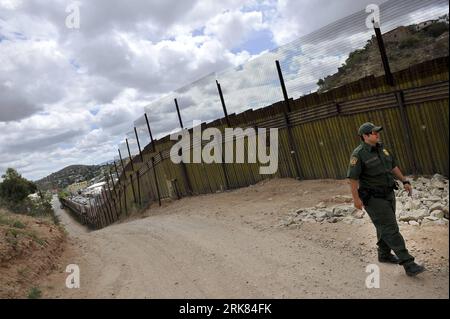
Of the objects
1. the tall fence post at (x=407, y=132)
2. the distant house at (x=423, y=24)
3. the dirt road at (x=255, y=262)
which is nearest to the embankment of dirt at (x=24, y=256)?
the dirt road at (x=255, y=262)

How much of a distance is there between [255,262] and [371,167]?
2.21 meters

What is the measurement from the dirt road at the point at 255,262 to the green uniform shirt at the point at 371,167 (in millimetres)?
1083

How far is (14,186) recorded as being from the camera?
130 ft

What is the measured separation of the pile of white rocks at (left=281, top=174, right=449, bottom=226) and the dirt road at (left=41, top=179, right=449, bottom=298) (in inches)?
8.9

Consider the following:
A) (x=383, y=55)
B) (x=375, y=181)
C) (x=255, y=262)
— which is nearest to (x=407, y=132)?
(x=383, y=55)

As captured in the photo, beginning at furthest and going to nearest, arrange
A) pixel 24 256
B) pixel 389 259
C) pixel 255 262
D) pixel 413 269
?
pixel 24 256 → pixel 255 262 → pixel 389 259 → pixel 413 269

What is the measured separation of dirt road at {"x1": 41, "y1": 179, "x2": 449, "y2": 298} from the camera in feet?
15.8

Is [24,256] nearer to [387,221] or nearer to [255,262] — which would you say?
[255,262]

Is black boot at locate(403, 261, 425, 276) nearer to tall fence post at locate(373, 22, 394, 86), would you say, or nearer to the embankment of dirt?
tall fence post at locate(373, 22, 394, 86)

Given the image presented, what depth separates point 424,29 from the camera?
734cm

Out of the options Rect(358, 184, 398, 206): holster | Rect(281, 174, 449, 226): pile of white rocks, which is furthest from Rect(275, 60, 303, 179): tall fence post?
Rect(358, 184, 398, 206): holster
